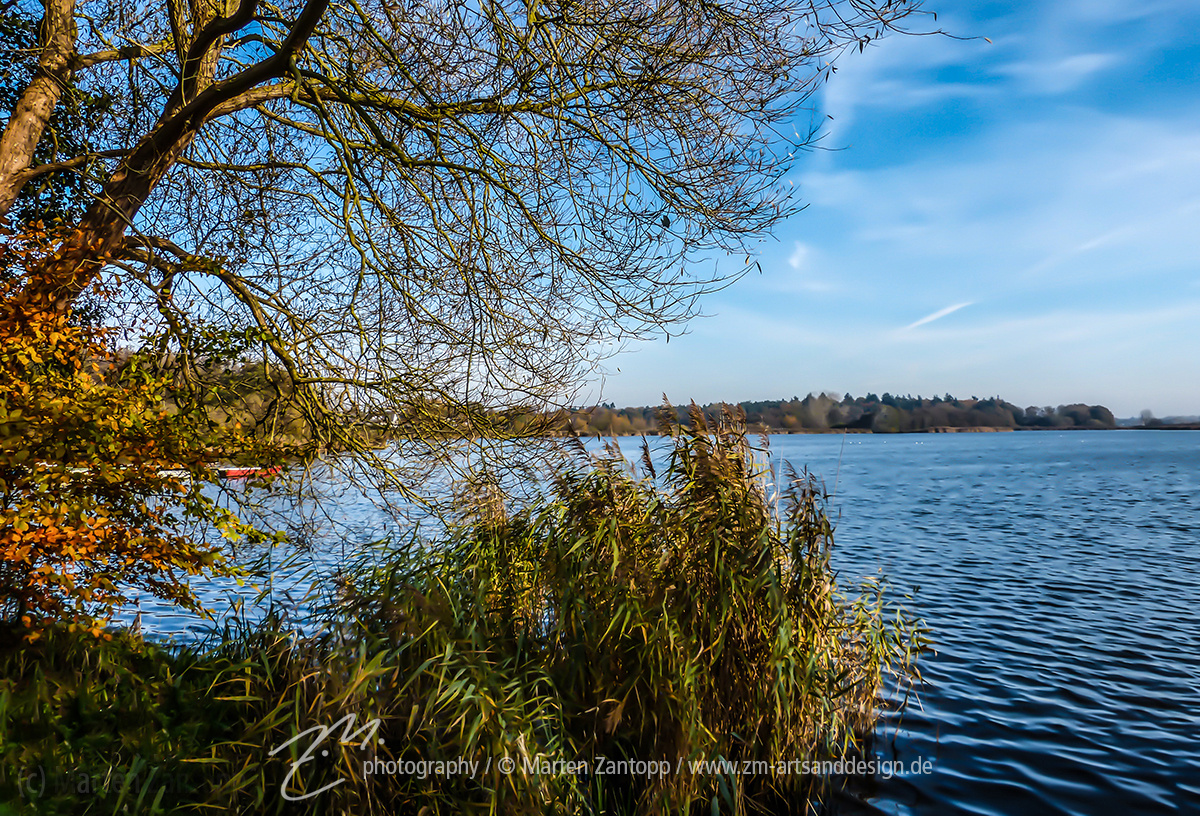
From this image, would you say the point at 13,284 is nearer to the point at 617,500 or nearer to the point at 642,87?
the point at 617,500

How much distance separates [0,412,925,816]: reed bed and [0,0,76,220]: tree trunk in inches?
154

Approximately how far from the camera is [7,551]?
380 cm

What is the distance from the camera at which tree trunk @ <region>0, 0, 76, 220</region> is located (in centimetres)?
615

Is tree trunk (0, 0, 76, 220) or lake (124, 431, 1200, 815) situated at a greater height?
tree trunk (0, 0, 76, 220)

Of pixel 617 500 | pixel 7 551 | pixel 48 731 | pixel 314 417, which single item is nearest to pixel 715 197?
pixel 617 500

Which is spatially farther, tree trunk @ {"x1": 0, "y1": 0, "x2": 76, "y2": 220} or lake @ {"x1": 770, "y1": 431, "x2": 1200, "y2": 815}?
tree trunk @ {"x1": 0, "y1": 0, "x2": 76, "y2": 220}

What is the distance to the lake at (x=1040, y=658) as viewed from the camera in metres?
5.21

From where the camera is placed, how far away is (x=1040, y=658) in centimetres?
789

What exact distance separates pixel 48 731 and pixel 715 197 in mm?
6208
